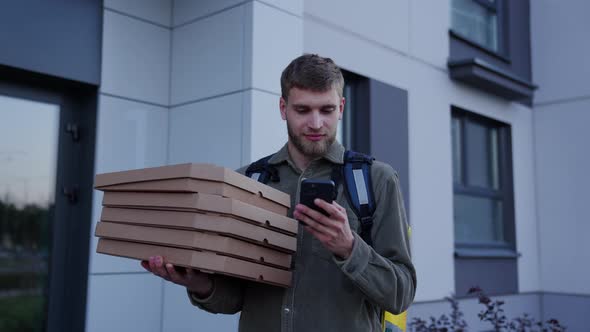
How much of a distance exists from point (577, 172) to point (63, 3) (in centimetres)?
674

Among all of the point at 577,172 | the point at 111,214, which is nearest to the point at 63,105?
the point at 111,214

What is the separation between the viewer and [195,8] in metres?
4.47

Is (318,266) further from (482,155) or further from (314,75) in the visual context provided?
(482,155)

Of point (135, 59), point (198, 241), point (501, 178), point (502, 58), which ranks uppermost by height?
point (502, 58)

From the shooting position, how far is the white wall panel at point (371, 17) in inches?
213

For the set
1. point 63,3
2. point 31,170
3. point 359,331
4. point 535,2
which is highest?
point 535,2

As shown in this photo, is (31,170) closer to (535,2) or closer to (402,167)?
(402,167)

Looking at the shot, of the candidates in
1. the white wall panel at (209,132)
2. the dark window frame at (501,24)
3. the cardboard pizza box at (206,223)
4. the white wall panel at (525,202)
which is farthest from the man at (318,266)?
the dark window frame at (501,24)

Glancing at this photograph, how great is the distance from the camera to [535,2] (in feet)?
28.6

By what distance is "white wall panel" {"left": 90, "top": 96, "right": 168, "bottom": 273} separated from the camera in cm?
407

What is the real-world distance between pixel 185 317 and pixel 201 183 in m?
2.41

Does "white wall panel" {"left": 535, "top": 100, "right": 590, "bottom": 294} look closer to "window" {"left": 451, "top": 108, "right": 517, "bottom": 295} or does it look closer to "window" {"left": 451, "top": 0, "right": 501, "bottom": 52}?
"window" {"left": 451, "top": 108, "right": 517, "bottom": 295}

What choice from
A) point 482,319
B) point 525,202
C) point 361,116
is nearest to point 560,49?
point 525,202

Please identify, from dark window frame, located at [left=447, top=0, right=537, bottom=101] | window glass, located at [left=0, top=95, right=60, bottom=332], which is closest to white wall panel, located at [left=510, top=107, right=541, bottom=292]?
dark window frame, located at [left=447, top=0, right=537, bottom=101]
